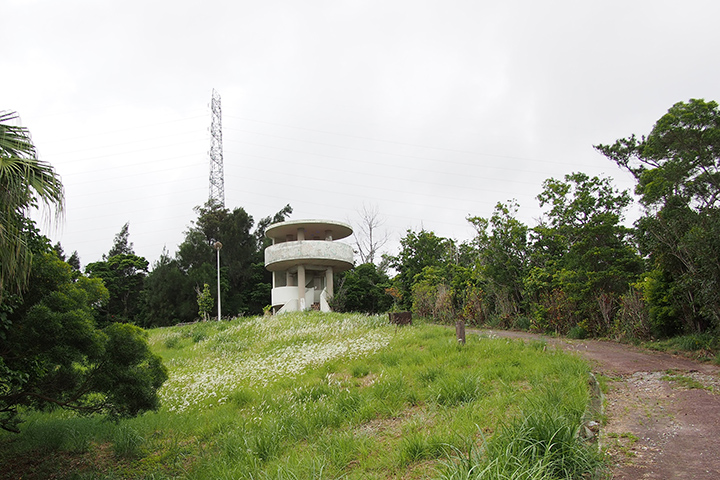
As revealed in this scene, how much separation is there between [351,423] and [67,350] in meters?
3.66

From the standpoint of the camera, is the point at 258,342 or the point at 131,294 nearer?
the point at 258,342

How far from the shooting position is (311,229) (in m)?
30.2

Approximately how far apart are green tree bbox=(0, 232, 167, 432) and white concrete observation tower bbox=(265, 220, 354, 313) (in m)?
20.1

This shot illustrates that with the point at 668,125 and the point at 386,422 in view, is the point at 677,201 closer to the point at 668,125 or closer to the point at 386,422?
the point at 668,125

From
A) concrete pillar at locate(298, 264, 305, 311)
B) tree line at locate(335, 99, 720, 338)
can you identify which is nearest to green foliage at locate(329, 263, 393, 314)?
concrete pillar at locate(298, 264, 305, 311)

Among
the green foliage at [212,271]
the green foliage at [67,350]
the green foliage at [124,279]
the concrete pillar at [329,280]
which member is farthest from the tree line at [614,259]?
the green foliage at [124,279]

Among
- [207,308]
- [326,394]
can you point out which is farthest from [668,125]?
[207,308]

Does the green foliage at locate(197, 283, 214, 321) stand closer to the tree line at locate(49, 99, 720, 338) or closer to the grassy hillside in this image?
the tree line at locate(49, 99, 720, 338)

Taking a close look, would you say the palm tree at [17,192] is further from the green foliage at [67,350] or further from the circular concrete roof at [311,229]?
the circular concrete roof at [311,229]

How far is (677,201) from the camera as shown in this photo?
13.0m

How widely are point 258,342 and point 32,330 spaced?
10316 mm

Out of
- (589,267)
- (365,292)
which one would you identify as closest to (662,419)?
(589,267)

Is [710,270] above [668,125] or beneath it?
beneath

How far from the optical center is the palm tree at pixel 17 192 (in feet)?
14.7
